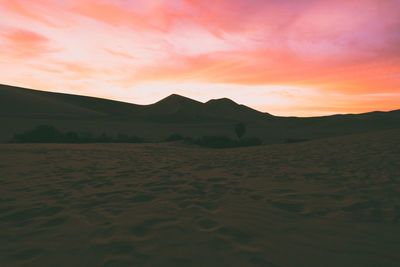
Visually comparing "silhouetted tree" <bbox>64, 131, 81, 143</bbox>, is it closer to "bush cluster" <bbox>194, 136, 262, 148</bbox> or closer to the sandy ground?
"bush cluster" <bbox>194, 136, 262, 148</bbox>

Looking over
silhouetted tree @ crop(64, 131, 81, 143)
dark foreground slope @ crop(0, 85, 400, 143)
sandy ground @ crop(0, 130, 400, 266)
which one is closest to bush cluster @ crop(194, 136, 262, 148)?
silhouetted tree @ crop(64, 131, 81, 143)

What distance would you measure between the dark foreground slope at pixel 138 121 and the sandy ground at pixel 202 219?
35.6 m

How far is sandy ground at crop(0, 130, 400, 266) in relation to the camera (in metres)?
3.15

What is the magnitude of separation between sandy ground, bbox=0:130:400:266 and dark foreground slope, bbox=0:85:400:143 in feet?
117

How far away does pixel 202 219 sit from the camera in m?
4.36

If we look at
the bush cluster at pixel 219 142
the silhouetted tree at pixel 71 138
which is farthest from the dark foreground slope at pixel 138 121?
the bush cluster at pixel 219 142

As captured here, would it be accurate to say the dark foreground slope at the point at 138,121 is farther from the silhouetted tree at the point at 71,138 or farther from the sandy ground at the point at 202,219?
the sandy ground at the point at 202,219

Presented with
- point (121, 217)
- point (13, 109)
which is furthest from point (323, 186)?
point (13, 109)

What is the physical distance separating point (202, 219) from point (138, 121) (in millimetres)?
81114

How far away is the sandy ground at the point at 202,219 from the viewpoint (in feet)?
10.3

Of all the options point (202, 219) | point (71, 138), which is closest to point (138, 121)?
point (71, 138)

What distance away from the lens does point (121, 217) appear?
14.7 ft

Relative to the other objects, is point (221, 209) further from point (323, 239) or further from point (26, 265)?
point (26, 265)

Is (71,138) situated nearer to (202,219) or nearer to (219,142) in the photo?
(219,142)
